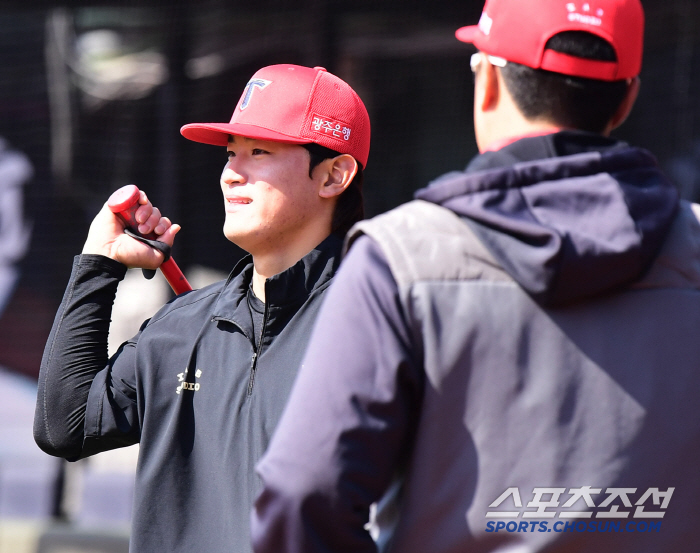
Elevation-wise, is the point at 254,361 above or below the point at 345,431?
below

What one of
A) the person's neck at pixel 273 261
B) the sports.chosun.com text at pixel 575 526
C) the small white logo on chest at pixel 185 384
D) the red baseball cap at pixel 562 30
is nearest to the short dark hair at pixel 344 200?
the person's neck at pixel 273 261

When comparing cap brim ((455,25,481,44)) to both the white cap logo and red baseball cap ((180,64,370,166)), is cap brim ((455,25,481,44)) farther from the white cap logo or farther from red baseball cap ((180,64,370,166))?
red baseball cap ((180,64,370,166))

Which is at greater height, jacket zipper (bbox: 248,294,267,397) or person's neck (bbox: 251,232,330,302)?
person's neck (bbox: 251,232,330,302)

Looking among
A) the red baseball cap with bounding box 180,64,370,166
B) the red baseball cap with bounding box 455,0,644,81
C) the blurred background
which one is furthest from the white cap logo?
the blurred background

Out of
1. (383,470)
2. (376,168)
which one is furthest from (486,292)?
(376,168)

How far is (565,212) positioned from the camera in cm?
106

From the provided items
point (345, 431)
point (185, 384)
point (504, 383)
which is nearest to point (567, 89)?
point (504, 383)

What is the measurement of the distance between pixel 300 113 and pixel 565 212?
0.93 m

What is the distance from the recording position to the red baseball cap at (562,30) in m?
1.11

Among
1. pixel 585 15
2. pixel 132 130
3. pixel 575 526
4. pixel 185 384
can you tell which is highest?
pixel 585 15

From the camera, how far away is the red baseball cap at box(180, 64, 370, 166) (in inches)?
73.4

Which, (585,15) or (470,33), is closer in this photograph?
(585,15)

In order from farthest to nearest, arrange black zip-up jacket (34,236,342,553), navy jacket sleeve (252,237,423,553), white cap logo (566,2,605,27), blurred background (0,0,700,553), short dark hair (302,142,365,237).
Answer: blurred background (0,0,700,553), short dark hair (302,142,365,237), black zip-up jacket (34,236,342,553), white cap logo (566,2,605,27), navy jacket sleeve (252,237,423,553)

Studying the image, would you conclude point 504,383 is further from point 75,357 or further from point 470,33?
point 75,357
